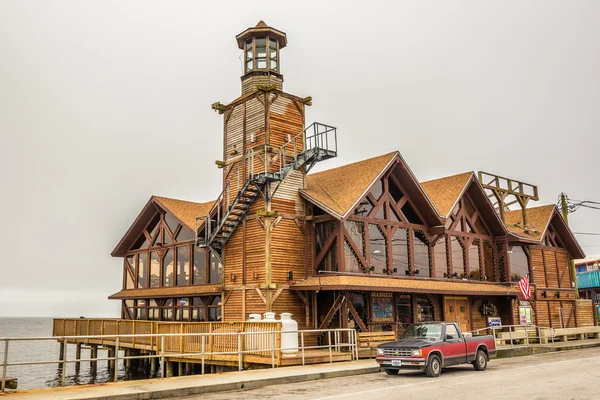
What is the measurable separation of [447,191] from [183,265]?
54.8ft

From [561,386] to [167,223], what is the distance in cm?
2813

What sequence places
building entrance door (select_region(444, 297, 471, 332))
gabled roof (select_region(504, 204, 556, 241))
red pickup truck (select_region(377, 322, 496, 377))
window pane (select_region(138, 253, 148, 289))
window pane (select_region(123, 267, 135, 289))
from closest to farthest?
red pickup truck (select_region(377, 322, 496, 377)) < building entrance door (select_region(444, 297, 471, 332)) < gabled roof (select_region(504, 204, 556, 241)) < window pane (select_region(138, 253, 148, 289)) < window pane (select_region(123, 267, 135, 289))

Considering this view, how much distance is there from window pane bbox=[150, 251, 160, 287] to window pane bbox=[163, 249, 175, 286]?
870 mm

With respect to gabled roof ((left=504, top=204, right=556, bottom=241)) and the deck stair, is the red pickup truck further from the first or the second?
gabled roof ((left=504, top=204, right=556, bottom=241))

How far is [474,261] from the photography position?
3347 centimetres

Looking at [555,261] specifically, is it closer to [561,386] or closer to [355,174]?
[355,174]

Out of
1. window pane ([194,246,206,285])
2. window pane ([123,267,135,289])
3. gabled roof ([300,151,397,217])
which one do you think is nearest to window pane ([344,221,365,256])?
gabled roof ([300,151,397,217])

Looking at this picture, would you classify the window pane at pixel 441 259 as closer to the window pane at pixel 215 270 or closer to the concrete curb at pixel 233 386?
the window pane at pixel 215 270

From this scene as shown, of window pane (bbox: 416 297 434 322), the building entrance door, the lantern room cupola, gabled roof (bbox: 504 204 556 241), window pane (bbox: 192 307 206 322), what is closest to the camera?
window pane (bbox: 416 297 434 322)

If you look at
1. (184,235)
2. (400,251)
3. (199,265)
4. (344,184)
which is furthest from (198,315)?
(400,251)

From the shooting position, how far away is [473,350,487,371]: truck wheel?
18688 millimetres

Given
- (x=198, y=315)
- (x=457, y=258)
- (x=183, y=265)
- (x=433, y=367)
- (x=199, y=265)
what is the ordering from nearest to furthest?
(x=433, y=367)
(x=457, y=258)
(x=198, y=315)
(x=199, y=265)
(x=183, y=265)

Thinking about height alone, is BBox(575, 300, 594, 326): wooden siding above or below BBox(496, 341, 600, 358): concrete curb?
above

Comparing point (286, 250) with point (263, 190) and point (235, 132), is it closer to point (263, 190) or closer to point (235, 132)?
point (263, 190)
